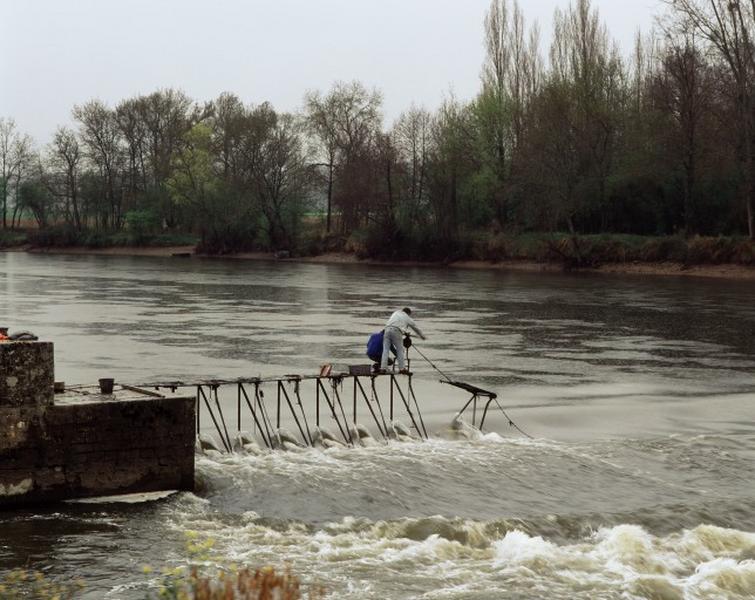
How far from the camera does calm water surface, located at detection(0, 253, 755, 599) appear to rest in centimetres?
1252

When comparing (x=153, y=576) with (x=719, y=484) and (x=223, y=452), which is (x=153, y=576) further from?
(x=719, y=484)

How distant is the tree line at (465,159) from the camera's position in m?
72.6

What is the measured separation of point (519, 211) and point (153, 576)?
249 feet

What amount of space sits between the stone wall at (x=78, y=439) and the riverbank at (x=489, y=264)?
5763 cm

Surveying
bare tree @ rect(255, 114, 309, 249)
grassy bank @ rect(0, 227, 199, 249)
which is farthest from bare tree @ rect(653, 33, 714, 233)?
grassy bank @ rect(0, 227, 199, 249)

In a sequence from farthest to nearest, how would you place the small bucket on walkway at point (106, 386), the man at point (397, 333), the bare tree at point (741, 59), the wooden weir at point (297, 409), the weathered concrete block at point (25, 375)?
the bare tree at point (741, 59) < the man at point (397, 333) < the wooden weir at point (297, 409) < the small bucket on walkway at point (106, 386) < the weathered concrete block at point (25, 375)

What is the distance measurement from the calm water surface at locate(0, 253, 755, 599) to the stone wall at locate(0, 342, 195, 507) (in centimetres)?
35

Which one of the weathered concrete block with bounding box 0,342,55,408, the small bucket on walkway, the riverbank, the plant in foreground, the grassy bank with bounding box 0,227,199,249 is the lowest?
the plant in foreground

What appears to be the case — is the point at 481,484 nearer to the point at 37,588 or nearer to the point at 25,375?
the point at 25,375

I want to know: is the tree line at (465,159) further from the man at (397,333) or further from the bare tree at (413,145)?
the man at (397,333)

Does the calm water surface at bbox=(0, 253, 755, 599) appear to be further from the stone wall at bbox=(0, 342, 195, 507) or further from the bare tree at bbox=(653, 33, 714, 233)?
the bare tree at bbox=(653, 33, 714, 233)

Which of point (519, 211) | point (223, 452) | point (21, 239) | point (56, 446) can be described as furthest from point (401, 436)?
point (21, 239)

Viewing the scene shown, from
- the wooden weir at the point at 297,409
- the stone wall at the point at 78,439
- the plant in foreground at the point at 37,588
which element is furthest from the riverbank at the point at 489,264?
the plant in foreground at the point at 37,588

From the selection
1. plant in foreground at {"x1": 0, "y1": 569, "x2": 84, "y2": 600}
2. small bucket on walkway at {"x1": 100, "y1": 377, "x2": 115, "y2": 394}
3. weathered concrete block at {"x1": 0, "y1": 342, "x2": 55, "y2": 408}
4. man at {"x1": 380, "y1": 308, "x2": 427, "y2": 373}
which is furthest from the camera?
man at {"x1": 380, "y1": 308, "x2": 427, "y2": 373}
